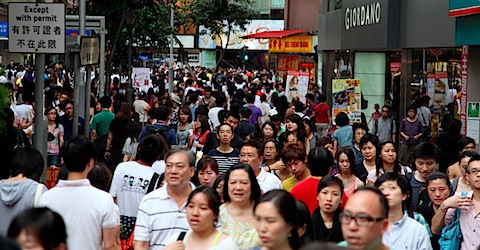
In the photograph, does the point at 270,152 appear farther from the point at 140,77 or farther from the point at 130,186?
the point at 140,77

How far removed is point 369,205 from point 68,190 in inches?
109

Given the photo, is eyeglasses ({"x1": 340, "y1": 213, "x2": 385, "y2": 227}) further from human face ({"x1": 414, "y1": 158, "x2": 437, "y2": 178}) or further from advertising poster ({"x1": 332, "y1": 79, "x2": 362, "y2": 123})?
advertising poster ({"x1": 332, "y1": 79, "x2": 362, "y2": 123})

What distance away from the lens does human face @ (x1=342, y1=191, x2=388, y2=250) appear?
536 centimetres

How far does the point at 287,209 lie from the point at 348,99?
15908mm

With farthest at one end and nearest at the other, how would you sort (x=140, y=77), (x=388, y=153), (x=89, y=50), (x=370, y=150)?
1. (x=140, y=77)
2. (x=89, y=50)
3. (x=370, y=150)
4. (x=388, y=153)

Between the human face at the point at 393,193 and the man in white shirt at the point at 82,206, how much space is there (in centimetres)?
218

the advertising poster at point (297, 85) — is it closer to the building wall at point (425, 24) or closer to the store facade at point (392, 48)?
the store facade at point (392, 48)

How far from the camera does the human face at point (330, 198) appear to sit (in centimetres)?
830

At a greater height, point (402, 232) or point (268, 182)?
point (268, 182)

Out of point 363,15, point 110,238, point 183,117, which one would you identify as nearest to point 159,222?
point 110,238

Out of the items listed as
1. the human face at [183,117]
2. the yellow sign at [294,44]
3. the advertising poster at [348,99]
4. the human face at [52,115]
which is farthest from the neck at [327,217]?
the yellow sign at [294,44]

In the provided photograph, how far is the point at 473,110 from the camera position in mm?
17844

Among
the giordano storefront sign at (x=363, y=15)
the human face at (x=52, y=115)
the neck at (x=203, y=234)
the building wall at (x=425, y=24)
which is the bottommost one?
the neck at (x=203, y=234)

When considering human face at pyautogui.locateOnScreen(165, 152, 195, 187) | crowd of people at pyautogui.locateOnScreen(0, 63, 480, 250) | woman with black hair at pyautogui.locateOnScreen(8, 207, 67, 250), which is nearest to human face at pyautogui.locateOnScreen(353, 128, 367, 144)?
crowd of people at pyautogui.locateOnScreen(0, 63, 480, 250)
